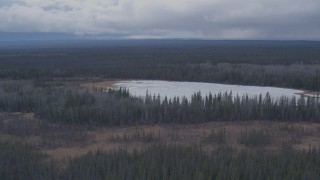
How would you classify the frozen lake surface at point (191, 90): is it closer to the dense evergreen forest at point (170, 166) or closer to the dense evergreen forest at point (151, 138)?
the dense evergreen forest at point (151, 138)

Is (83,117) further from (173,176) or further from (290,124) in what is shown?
(173,176)

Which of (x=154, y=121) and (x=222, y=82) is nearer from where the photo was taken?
(x=154, y=121)

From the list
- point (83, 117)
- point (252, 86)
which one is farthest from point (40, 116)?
point (252, 86)

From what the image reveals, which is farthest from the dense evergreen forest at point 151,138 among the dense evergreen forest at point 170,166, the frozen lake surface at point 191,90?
the frozen lake surface at point 191,90

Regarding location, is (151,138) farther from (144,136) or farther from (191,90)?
(191,90)

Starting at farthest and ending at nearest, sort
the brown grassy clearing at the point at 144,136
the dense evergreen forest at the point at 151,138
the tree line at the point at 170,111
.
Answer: the tree line at the point at 170,111 → the brown grassy clearing at the point at 144,136 → the dense evergreen forest at the point at 151,138

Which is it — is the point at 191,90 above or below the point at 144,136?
below

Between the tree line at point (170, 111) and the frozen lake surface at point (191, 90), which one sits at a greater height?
the tree line at point (170, 111)

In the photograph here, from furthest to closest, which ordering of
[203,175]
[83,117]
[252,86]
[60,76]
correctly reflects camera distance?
[60,76] < [252,86] < [83,117] < [203,175]

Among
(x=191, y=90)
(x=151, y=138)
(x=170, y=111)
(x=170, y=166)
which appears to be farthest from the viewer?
(x=191, y=90)

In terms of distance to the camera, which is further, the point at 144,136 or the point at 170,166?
the point at 144,136

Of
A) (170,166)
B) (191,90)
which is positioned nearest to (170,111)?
(170,166)
